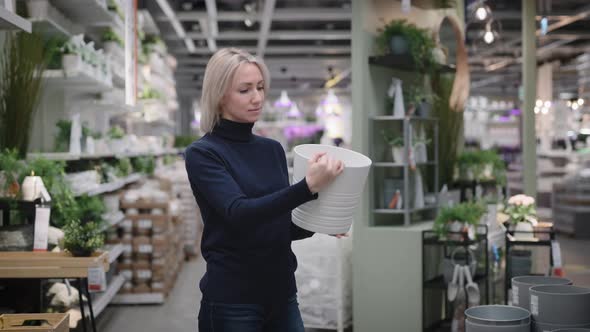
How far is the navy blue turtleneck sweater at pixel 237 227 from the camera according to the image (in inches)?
76.5

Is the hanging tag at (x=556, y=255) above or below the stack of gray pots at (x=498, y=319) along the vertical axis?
below

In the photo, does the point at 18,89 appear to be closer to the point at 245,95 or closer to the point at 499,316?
the point at 245,95

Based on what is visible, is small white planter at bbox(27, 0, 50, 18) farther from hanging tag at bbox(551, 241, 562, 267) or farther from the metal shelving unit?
hanging tag at bbox(551, 241, 562, 267)

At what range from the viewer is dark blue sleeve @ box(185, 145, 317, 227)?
181 cm

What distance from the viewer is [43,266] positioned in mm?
3373

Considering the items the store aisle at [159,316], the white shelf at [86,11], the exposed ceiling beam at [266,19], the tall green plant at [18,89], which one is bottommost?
the store aisle at [159,316]

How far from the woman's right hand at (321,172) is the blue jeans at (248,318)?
420 millimetres

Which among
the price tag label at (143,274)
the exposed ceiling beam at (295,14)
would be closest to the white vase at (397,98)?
the price tag label at (143,274)

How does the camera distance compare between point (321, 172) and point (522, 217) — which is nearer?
point (321, 172)

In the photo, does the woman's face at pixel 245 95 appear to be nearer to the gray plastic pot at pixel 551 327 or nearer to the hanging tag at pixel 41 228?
the gray plastic pot at pixel 551 327

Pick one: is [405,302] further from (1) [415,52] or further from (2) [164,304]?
(2) [164,304]

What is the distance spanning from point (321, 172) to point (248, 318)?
48 cm

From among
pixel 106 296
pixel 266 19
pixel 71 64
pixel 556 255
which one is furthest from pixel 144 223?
pixel 266 19

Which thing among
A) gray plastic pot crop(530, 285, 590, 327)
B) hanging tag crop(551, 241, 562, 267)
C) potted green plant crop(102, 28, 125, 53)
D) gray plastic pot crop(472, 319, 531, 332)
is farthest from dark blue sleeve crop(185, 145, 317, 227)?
potted green plant crop(102, 28, 125, 53)
